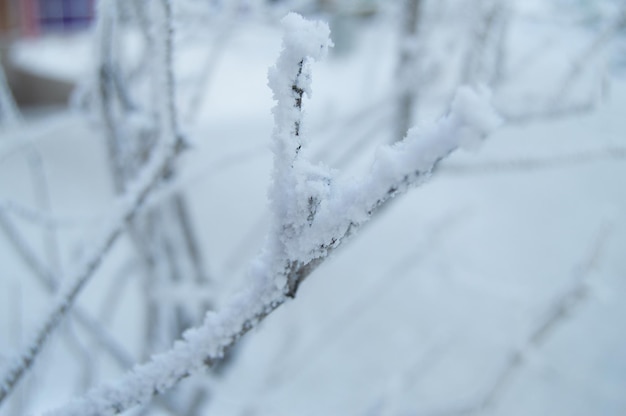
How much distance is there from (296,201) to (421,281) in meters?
2.12

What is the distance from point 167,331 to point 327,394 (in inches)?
32.5

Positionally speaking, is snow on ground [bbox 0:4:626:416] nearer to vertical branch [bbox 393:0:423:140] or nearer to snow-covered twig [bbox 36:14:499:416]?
vertical branch [bbox 393:0:423:140]

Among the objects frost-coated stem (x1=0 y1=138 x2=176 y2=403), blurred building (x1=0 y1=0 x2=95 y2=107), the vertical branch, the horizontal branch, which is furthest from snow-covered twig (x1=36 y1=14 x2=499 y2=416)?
blurred building (x1=0 y1=0 x2=95 y2=107)

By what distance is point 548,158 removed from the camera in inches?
45.3

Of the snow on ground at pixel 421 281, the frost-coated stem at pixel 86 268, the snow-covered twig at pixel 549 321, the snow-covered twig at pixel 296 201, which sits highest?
the snow-covered twig at pixel 296 201

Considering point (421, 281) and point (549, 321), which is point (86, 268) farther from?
point (421, 281)

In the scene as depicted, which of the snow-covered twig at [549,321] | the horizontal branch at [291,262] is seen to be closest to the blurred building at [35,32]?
the snow-covered twig at [549,321]

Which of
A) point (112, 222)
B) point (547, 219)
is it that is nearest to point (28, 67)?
point (547, 219)

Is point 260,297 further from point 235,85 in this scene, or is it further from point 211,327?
point 235,85

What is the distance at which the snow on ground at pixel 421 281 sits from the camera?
60.4 inches

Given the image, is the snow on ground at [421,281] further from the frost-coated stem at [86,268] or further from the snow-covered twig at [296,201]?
the snow-covered twig at [296,201]

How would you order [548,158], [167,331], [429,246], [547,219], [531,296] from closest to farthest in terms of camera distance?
[548,158], [167,331], [429,246], [531,296], [547,219]

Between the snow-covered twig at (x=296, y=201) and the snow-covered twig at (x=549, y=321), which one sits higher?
the snow-covered twig at (x=296, y=201)

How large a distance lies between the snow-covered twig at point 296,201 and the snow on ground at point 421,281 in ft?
2.39
